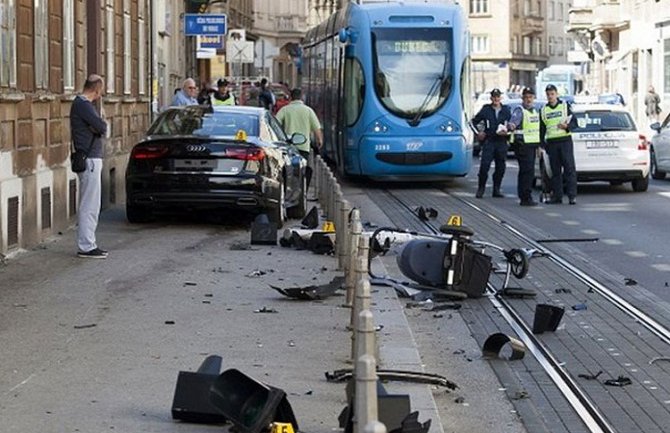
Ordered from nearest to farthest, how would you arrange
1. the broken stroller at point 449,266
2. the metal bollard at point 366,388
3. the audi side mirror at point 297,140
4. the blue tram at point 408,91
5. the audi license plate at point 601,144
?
the metal bollard at point 366,388
the broken stroller at point 449,266
the audi side mirror at point 297,140
the audi license plate at point 601,144
the blue tram at point 408,91

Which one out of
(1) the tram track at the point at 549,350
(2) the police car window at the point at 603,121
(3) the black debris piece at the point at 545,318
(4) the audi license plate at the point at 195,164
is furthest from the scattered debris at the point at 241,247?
(2) the police car window at the point at 603,121

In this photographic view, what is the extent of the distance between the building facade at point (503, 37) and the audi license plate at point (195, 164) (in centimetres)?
9388

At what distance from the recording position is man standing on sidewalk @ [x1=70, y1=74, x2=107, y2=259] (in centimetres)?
1574

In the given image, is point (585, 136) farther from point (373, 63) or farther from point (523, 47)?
point (523, 47)

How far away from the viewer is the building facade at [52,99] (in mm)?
16266

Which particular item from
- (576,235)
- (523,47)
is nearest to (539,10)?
(523,47)

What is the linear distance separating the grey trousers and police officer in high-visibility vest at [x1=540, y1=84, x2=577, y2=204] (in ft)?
36.1

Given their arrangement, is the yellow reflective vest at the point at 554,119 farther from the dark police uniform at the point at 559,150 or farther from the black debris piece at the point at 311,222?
the black debris piece at the point at 311,222

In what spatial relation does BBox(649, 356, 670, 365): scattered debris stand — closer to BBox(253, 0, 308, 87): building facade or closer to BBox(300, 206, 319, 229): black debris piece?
BBox(300, 206, 319, 229): black debris piece

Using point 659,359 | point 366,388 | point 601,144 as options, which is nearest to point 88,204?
point 659,359

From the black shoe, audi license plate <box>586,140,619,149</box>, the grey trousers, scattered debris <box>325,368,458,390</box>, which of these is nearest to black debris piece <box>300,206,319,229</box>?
the black shoe

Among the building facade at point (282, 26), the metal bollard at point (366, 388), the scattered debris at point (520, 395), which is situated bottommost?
the scattered debris at point (520, 395)

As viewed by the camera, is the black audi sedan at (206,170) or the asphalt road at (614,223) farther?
the black audi sedan at (206,170)

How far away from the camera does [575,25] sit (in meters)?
75.9
